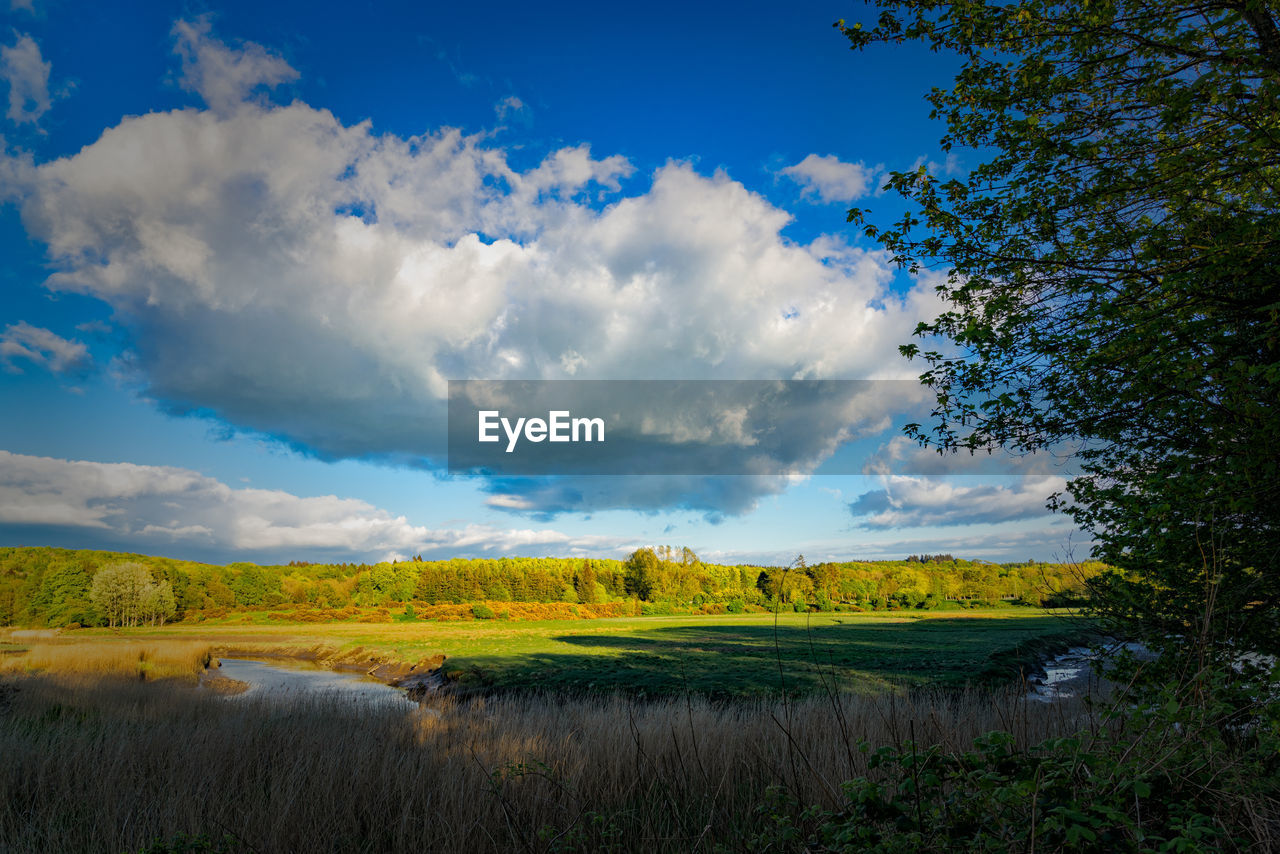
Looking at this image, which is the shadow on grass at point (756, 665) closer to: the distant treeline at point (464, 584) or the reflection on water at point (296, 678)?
the reflection on water at point (296, 678)

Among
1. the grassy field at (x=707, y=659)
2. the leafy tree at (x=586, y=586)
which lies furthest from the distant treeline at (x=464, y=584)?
the grassy field at (x=707, y=659)

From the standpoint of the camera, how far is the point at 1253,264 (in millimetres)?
6703

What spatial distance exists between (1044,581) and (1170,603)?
215cm

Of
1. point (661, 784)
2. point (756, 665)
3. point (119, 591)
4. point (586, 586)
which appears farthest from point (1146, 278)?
point (586, 586)

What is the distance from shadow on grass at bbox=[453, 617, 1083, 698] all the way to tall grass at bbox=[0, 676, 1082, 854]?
21.9 feet

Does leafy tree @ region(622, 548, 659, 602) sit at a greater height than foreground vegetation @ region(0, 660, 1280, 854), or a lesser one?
lesser

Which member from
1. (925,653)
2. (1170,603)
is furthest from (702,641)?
(1170,603)

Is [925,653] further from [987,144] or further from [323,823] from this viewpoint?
[323,823]

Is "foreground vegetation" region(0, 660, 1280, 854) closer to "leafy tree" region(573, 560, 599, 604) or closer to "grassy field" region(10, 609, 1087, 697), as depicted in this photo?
"grassy field" region(10, 609, 1087, 697)

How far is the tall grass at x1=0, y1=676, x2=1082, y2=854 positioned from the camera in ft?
15.3

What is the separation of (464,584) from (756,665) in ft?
318

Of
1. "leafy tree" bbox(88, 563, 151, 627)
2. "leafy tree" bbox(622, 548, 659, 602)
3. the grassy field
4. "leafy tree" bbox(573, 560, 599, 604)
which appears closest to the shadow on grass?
the grassy field

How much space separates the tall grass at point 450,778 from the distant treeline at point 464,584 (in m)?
79.0

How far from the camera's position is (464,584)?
112750 millimetres
